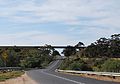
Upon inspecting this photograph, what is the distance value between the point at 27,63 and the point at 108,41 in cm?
3727

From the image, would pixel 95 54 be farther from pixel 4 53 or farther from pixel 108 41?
pixel 4 53

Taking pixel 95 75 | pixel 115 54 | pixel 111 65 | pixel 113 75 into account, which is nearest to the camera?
pixel 113 75

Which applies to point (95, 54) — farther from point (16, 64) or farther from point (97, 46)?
point (16, 64)

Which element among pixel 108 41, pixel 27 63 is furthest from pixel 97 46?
pixel 27 63

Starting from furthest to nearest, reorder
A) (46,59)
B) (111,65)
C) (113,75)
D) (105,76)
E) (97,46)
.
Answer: (46,59)
(97,46)
(111,65)
(105,76)
(113,75)

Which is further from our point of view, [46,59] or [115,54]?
[46,59]

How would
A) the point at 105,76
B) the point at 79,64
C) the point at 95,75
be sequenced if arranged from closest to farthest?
the point at 105,76 < the point at 95,75 < the point at 79,64

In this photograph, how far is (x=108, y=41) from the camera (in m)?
141

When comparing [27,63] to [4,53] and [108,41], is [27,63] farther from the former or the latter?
[108,41]

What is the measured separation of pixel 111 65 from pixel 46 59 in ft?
420

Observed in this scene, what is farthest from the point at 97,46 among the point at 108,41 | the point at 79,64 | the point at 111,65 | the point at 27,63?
the point at 111,65

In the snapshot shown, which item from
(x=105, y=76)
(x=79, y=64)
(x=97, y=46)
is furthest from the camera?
(x=97, y=46)

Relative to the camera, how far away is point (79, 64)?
87.7 metres

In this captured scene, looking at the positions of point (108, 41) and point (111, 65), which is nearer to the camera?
point (111, 65)
